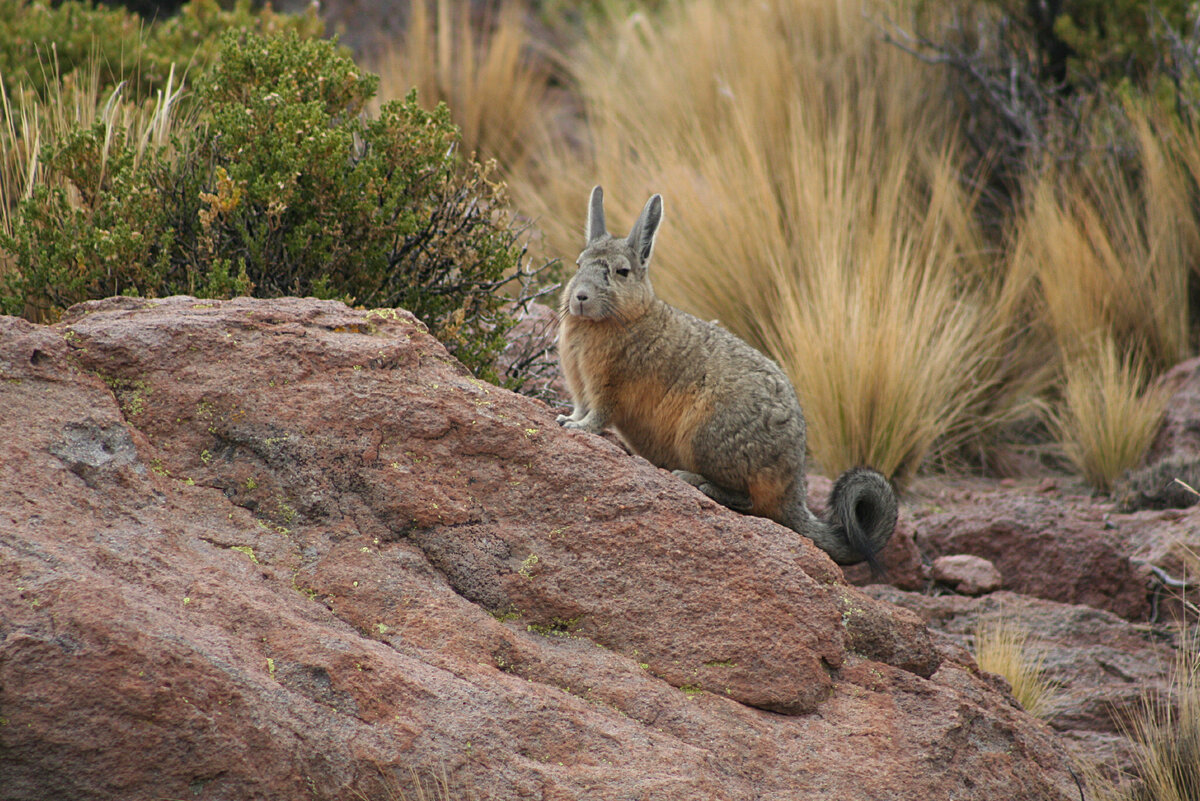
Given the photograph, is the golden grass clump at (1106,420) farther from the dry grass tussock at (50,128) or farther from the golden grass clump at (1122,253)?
the dry grass tussock at (50,128)

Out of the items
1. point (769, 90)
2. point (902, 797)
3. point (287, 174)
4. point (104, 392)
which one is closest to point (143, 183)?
point (287, 174)

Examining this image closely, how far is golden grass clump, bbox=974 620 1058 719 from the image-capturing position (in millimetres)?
5188

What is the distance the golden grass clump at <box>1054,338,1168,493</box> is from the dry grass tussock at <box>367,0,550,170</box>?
223 inches

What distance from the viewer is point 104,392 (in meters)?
3.46

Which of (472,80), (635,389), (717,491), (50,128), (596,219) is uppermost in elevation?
(596,219)

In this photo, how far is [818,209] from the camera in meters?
9.05

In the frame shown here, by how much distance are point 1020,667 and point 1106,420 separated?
346 cm

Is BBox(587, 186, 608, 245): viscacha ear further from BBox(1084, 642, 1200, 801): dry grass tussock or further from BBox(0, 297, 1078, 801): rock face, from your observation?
BBox(1084, 642, 1200, 801): dry grass tussock

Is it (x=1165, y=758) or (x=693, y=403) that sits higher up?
(x=693, y=403)

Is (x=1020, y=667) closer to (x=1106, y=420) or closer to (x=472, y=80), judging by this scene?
(x=1106, y=420)

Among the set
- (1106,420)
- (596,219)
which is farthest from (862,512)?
(1106,420)

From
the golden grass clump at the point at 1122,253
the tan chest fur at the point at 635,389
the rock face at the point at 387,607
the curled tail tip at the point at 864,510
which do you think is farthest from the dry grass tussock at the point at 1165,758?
the golden grass clump at the point at 1122,253

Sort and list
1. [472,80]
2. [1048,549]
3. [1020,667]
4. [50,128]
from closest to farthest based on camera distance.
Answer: [1020,667], [1048,549], [50,128], [472,80]

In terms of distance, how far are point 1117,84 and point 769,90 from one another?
339cm
